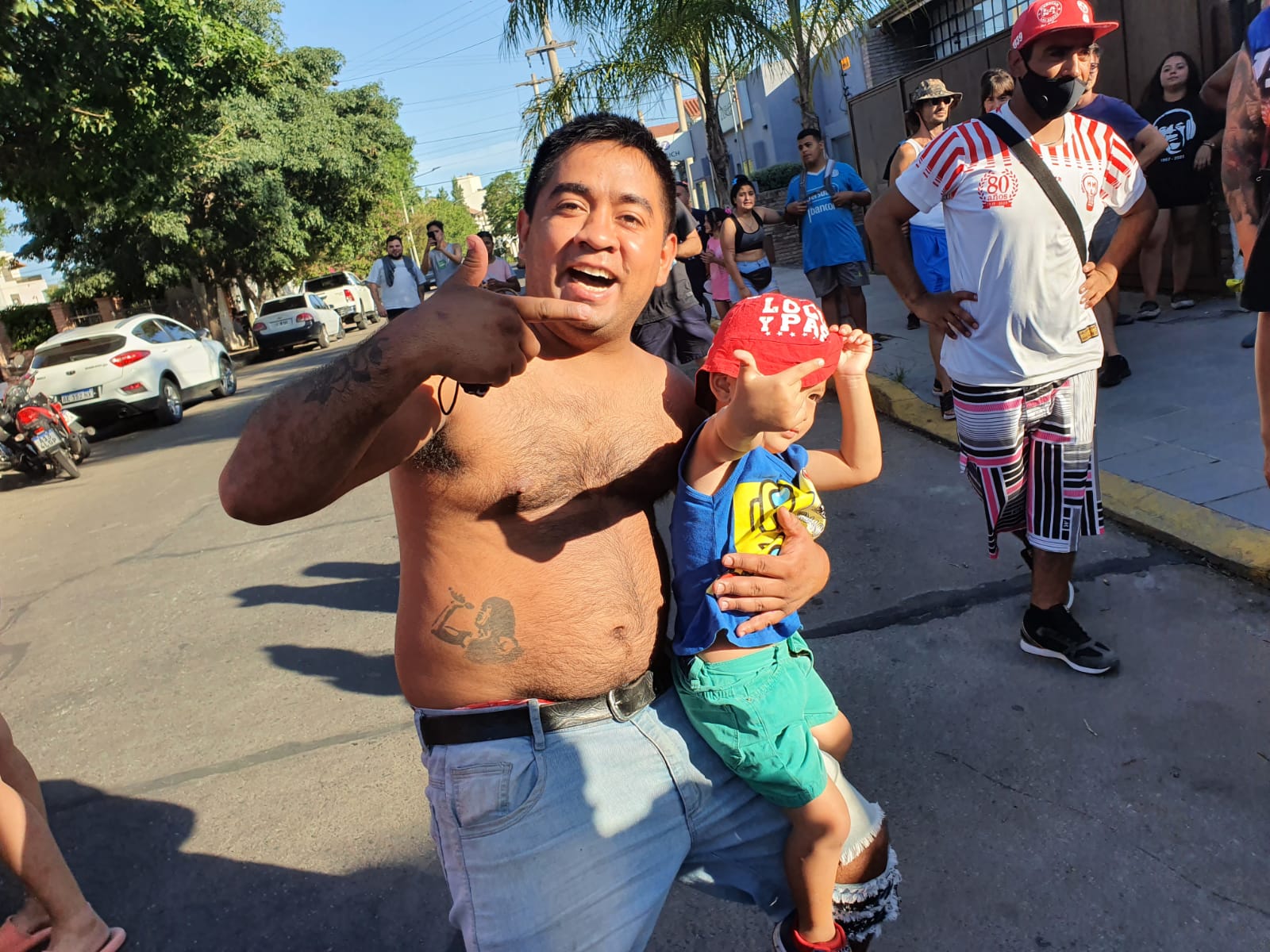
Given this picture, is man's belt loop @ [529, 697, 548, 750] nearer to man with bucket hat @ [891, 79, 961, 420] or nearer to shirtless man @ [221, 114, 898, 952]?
shirtless man @ [221, 114, 898, 952]

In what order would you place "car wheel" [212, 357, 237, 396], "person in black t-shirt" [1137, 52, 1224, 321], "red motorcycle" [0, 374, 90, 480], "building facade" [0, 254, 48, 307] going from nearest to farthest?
"person in black t-shirt" [1137, 52, 1224, 321], "red motorcycle" [0, 374, 90, 480], "car wheel" [212, 357, 237, 396], "building facade" [0, 254, 48, 307]

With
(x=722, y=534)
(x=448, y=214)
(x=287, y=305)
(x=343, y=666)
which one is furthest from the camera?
(x=448, y=214)

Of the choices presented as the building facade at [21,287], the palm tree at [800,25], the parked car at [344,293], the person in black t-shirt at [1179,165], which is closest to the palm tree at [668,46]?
A: the palm tree at [800,25]

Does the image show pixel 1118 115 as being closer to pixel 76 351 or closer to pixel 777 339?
pixel 777 339

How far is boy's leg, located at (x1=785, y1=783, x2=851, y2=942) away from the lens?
1763mm

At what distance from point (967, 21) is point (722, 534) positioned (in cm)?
1624

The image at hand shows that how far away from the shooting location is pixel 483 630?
A: 1.70 metres

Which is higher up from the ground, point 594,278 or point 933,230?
point 594,278

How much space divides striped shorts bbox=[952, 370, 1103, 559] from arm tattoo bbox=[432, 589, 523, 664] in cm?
216

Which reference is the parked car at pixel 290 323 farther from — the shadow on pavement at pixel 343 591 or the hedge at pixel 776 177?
the shadow on pavement at pixel 343 591

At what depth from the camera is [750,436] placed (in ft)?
5.33

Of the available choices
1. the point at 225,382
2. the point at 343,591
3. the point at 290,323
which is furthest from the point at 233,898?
the point at 290,323

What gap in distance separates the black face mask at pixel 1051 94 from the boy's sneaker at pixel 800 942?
259 centimetres

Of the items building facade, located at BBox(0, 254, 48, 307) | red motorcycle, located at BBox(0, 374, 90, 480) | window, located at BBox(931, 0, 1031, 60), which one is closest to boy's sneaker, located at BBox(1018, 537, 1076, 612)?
red motorcycle, located at BBox(0, 374, 90, 480)
